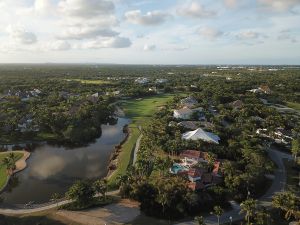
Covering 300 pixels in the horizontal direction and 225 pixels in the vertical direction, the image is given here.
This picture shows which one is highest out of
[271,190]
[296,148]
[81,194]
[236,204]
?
[296,148]

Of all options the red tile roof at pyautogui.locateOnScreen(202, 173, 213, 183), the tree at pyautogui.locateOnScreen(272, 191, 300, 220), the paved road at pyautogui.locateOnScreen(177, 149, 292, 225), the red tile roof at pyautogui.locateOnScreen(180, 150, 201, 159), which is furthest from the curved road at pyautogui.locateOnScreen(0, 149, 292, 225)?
the red tile roof at pyautogui.locateOnScreen(180, 150, 201, 159)

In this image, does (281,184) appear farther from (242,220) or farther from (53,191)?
(53,191)

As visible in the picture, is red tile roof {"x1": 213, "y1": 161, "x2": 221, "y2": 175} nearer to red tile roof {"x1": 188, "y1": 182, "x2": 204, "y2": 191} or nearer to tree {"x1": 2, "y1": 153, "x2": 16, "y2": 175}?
red tile roof {"x1": 188, "y1": 182, "x2": 204, "y2": 191}

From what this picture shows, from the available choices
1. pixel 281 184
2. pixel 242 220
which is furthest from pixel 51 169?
pixel 281 184

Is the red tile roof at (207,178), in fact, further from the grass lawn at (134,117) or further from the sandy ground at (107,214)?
the grass lawn at (134,117)

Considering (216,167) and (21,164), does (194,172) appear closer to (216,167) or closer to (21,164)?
(216,167)

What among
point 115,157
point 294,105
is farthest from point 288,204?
point 294,105

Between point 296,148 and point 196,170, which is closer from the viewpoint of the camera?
point 196,170
